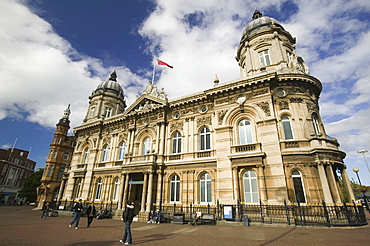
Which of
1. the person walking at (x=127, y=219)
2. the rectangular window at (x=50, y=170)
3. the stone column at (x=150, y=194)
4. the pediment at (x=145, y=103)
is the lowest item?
the person walking at (x=127, y=219)

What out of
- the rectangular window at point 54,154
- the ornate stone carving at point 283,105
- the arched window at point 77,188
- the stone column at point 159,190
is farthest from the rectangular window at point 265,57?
the rectangular window at point 54,154

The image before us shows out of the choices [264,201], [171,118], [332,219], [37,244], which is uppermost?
[171,118]

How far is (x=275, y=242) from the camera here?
350 inches

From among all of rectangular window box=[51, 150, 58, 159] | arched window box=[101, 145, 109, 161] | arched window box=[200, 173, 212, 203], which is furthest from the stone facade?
arched window box=[200, 173, 212, 203]

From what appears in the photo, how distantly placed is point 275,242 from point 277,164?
8344mm

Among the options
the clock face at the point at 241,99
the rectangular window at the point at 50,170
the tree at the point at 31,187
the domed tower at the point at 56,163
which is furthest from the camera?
the tree at the point at 31,187

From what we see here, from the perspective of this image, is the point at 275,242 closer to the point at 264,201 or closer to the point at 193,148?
the point at 264,201

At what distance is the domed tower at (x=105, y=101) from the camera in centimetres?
3596

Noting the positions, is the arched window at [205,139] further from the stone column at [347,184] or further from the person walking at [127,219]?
the person walking at [127,219]

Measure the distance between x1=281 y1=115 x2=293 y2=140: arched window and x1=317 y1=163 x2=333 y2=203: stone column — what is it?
3.18m

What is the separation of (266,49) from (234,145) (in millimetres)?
13225

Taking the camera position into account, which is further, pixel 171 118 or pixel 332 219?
pixel 171 118

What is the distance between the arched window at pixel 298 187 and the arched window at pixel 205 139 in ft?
27.1

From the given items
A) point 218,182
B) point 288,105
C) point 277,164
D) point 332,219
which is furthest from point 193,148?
point 332,219
